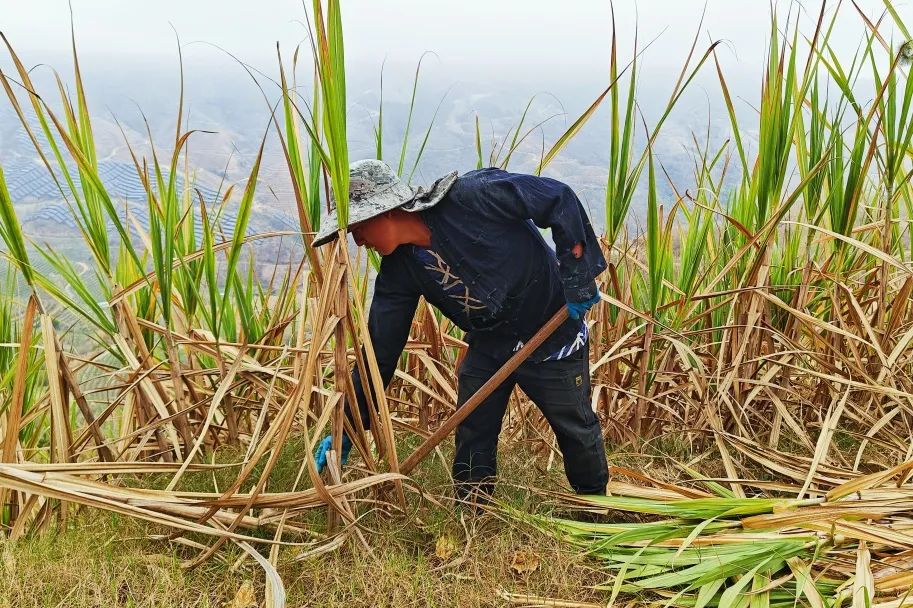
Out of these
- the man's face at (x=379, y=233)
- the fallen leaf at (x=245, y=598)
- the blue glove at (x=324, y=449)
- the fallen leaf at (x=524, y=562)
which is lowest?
the fallen leaf at (x=245, y=598)

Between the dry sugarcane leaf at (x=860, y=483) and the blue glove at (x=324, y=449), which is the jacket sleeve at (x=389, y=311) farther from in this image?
the dry sugarcane leaf at (x=860, y=483)

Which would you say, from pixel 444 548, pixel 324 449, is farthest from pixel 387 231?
pixel 444 548

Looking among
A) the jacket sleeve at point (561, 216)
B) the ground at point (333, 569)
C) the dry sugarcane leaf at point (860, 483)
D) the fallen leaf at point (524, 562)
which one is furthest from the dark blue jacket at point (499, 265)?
the dry sugarcane leaf at point (860, 483)

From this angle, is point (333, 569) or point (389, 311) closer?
point (333, 569)

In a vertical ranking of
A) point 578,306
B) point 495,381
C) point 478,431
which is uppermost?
point 578,306

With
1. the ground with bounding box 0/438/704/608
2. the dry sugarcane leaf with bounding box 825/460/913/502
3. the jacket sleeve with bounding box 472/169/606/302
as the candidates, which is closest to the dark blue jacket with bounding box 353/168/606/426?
the jacket sleeve with bounding box 472/169/606/302

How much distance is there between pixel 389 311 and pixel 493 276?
0.94 ft

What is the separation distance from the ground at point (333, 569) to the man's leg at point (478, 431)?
0.53ft

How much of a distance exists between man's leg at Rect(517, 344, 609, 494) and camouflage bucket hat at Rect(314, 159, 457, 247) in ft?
1.64

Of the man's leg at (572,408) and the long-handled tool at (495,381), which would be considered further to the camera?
the man's leg at (572,408)

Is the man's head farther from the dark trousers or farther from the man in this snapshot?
the dark trousers

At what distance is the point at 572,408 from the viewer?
189 centimetres

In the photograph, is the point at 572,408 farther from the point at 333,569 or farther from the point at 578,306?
the point at 333,569

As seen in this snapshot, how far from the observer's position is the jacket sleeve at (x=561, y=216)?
1.63m
